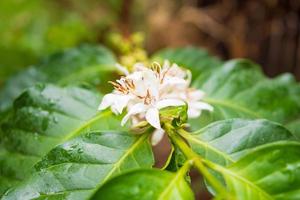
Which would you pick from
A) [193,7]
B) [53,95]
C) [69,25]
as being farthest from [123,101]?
[193,7]

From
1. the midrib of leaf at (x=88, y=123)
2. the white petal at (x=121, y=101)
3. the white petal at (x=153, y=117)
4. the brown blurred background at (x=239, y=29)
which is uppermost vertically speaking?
the white petal at (x=121, y=101)

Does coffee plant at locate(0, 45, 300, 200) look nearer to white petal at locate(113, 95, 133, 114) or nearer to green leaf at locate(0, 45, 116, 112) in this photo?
white petal at locate(113, 95, 133, 114)

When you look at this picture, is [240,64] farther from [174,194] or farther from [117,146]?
[174,194]

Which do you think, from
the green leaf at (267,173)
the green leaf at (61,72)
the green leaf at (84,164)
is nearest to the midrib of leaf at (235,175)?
the green leaf at (267,173)

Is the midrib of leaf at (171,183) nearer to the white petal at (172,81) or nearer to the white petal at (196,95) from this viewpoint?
the white petal at (172,81)

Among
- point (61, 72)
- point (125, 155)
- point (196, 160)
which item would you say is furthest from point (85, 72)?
point (196, 160)

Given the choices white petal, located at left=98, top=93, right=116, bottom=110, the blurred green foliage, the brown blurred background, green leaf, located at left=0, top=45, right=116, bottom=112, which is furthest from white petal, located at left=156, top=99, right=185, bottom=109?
the brown blurred background

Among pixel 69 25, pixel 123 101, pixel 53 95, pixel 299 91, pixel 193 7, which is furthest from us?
pixel 193 7

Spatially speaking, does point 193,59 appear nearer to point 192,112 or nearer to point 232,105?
point 232,105
